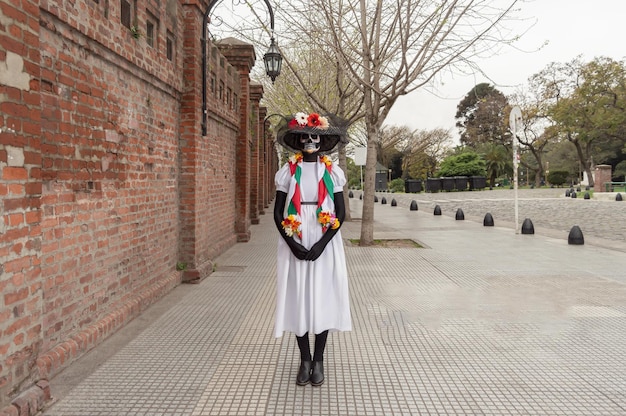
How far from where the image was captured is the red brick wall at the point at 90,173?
3.05 meters

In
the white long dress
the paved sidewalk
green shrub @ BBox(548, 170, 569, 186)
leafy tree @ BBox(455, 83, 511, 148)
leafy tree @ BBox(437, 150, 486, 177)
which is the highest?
leafy tree @ BBox(455, 83, 511, 148)

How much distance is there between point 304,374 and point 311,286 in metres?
0.67

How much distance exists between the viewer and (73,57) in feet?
13.8

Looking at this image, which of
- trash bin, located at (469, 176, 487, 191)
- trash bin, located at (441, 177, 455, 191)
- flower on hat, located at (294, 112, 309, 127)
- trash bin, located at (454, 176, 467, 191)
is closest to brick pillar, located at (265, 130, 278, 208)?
trash bin, located at (441, 177, 455, 191)

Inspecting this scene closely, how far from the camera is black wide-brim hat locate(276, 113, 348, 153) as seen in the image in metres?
3.89

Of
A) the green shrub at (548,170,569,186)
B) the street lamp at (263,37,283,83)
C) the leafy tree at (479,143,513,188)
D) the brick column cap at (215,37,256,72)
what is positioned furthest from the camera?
the leafy tree at (479,143,513,188)

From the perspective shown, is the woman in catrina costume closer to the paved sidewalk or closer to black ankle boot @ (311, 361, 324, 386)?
black ankle boot @ (311, 361, 324, 386)

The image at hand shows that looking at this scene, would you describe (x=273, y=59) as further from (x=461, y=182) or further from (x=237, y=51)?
(x=461, y=182)

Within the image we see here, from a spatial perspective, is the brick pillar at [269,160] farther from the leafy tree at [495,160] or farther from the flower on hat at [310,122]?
the leafy tree at [495,160]

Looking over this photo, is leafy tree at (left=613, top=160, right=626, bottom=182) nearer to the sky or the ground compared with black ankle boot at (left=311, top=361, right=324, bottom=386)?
nearer to the sky

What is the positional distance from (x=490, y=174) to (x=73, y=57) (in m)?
59.5

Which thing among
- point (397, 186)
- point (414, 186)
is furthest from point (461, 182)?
point (397, 186)

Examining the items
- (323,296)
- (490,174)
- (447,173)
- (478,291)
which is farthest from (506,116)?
(323,296)

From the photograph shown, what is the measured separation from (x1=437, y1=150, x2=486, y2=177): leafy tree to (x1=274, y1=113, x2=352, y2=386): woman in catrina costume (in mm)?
48052
